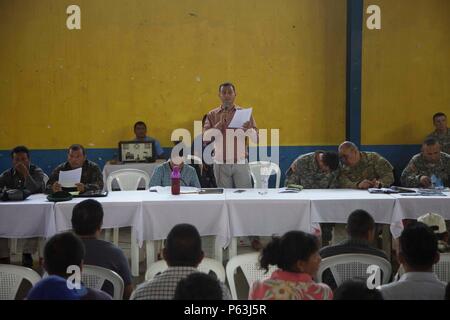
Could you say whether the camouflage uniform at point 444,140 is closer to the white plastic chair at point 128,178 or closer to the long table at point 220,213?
the long table at point 220,213

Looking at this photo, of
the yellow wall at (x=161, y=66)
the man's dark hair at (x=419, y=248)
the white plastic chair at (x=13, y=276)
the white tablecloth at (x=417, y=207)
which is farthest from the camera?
the yellow wall at (x=161, y=66)

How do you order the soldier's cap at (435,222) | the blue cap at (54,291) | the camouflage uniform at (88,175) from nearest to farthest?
the blue cap at (54,291), the soldier's cap at (435,222), the camouflage uniform at (88,175)

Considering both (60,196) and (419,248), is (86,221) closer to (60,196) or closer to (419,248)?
(60,196)

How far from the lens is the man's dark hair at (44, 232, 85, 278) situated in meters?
2.62

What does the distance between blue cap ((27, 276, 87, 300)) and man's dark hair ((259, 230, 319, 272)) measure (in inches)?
32.9

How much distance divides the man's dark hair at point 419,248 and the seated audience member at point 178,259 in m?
0.95

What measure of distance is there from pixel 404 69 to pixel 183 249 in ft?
20.0

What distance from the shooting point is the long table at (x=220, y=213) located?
4.61 metres

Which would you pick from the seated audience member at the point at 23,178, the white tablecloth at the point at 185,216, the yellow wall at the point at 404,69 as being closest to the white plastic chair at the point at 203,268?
the white tablecloth at the point at 185,216

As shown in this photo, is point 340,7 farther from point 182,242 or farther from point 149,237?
point 182,242

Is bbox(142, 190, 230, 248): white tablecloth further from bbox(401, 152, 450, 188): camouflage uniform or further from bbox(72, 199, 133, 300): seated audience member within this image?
bbox(401, 152, 450, 188): camouflage uniform

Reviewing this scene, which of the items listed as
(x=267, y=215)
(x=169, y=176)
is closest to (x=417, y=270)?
(x=267, y=215)

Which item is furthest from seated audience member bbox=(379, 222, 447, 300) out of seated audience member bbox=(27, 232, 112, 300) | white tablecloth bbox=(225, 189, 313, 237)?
white tablecloth bbox=(225, 189, 313, 237)
